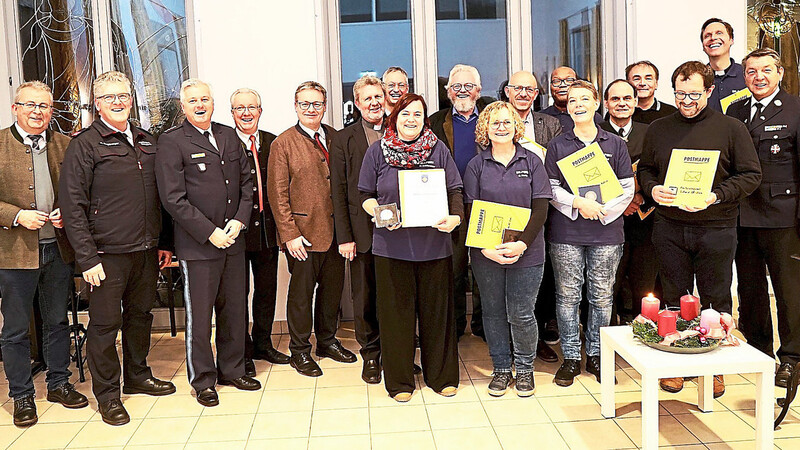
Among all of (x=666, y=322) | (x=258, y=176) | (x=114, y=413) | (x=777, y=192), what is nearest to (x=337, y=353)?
(x=258, y=176)

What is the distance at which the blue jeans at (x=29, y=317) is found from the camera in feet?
11.0

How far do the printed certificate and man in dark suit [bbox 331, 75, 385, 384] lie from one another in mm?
439

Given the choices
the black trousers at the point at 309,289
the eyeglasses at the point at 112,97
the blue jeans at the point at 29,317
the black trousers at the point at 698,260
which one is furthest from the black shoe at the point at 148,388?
the black trousers at the point at 698,260

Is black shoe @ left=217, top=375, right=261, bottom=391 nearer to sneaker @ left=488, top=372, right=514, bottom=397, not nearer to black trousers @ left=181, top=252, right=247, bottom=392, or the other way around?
Result: black trousers @ left=181, top=252, right=247, bottom=392

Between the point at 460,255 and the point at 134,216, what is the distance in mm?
1837

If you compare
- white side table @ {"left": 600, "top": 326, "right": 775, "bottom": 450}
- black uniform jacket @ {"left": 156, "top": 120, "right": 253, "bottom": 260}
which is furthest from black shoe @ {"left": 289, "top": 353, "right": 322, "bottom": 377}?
white side table @ {"left": 600, "top": 326, "right": 775, "bottom": 450}

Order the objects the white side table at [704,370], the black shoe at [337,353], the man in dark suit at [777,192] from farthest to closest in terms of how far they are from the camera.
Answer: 1. the black shoe at [337,353]
2. the man in dark suit at [777,192]
3. the white side table at [704,370]

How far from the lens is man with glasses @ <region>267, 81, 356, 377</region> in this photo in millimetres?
3787

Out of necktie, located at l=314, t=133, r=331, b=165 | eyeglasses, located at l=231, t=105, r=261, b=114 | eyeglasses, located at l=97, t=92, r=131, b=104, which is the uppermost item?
eyeglasses, located at l=97, t=92, r=131, b=104

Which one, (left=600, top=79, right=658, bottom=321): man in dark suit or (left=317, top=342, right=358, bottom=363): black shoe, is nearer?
(left=600, top=79, right=658, bottom=321): man in dark suit

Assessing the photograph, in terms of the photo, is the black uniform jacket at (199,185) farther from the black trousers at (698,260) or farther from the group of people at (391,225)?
the black trousers at (698,260)

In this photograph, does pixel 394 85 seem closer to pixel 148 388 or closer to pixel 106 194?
pixel 106 194

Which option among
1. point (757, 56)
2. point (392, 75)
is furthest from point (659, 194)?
point (392, 75)

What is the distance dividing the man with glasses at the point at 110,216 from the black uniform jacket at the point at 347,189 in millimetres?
946
